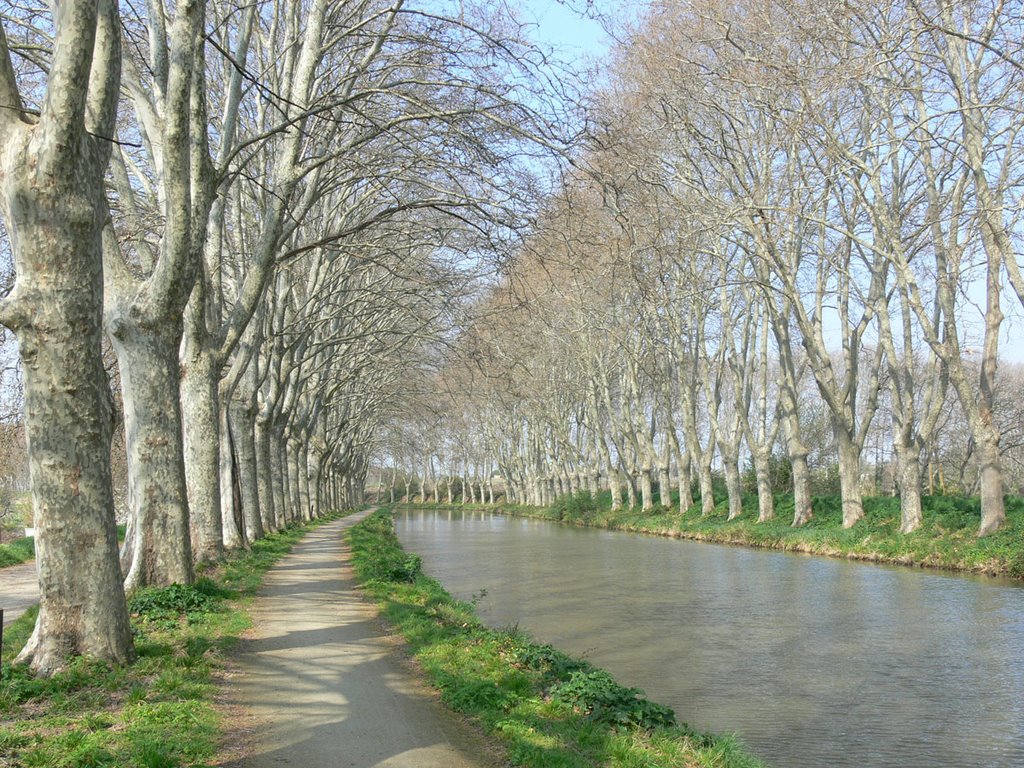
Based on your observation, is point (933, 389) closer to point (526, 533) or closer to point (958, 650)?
point (958, 650)

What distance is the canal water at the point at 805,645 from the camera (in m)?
8.22

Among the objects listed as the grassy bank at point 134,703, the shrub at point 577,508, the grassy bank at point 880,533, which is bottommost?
the shrub at point 577,508

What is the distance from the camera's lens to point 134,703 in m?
6.58

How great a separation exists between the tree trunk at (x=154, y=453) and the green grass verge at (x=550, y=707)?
3.09m

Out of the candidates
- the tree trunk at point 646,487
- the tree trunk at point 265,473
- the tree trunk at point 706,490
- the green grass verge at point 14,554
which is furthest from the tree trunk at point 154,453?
the tree trunk at point 646,487

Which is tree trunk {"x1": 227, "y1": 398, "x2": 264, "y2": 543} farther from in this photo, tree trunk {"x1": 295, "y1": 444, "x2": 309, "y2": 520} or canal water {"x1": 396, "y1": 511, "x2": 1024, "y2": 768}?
tree trunk {"x1": 295, "y1": 444, "x2": 309, "y2": 520}

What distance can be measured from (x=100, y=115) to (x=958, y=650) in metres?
11.7

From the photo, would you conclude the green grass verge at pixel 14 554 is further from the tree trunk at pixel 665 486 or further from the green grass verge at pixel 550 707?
the tree trunk at pixel 665 486

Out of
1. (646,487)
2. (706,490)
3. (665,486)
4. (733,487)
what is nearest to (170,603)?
(733,487)

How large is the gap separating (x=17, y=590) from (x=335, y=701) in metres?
11.4

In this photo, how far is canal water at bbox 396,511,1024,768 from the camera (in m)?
8.22

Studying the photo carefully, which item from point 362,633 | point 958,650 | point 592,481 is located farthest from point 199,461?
point 592,481

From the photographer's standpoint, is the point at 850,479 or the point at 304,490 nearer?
the point at 850,479

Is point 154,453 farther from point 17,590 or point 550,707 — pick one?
point 17,590
